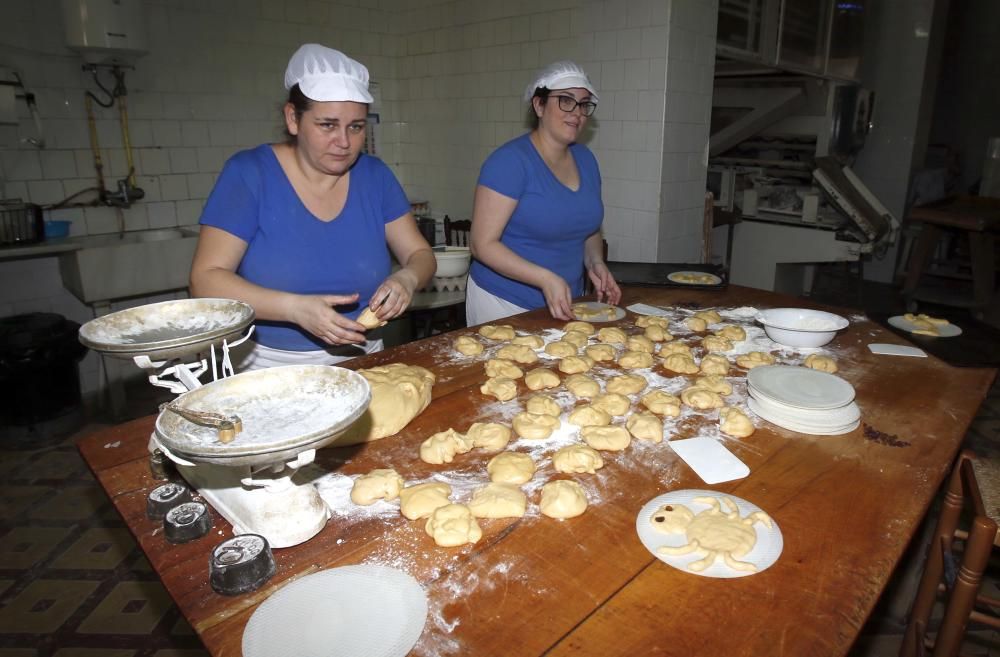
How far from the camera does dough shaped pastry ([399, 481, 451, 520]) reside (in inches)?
49.1

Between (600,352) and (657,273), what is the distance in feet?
3.95

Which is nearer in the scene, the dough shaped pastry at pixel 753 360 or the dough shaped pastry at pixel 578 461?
the dough shaped pastry at pixel 578 461

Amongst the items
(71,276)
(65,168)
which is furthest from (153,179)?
(71,276)

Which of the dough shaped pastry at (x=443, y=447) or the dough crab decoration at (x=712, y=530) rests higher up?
the dough shaped pastry at (x=443, y=447)

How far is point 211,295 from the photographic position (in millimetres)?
1807

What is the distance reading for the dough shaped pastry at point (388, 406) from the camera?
154cm

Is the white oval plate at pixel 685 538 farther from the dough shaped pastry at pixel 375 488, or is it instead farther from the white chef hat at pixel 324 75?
the white chef hat at pixel 324 75

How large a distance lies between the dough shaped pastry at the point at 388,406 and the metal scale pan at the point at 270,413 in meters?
0.36

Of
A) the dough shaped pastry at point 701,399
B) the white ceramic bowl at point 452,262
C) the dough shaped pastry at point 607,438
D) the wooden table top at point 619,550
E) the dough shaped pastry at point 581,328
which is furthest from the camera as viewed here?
the white ceramic bowl at point 452,262

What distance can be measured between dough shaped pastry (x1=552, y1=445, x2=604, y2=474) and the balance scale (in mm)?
540

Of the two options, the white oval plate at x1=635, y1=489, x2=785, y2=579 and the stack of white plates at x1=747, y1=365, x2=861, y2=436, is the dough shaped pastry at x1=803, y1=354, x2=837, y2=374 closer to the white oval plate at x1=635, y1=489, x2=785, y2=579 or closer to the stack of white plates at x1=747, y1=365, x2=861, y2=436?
the stack of white plates at x1=747, y1=365, x2=861, y2=436

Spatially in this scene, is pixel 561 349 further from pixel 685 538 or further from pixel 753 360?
pixel 685 538

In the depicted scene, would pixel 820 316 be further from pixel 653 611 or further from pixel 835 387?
pixel 653 611

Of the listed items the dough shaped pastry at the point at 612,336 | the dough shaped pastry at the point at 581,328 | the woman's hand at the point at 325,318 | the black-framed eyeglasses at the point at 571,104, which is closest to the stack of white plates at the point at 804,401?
the dough shaped pastry at the point at 612,336
